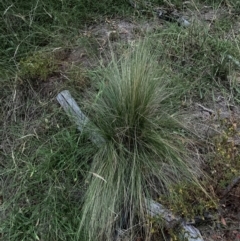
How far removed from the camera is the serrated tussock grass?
2.36 metres

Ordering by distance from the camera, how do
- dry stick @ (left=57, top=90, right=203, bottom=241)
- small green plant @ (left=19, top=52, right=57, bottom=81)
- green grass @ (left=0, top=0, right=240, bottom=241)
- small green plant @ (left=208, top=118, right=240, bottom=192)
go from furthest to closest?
small green plant @ (left=19, top=52, right=57, bottom=81) < small green plant @ (left=208, top=118, right=240, bottom=192) < green grass @ (left=0, top=0, right=240, bottom=241) < dry stick @ (left=57, top=90, right=203, bottom=241)

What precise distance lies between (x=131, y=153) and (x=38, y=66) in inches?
44.2

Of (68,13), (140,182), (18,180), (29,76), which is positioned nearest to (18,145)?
(18,180)

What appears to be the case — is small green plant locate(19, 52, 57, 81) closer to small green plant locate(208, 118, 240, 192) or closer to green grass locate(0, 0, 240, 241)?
green grass locate(0, 0, 240, 241)

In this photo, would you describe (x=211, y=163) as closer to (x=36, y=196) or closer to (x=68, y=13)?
(x=36, y=196)

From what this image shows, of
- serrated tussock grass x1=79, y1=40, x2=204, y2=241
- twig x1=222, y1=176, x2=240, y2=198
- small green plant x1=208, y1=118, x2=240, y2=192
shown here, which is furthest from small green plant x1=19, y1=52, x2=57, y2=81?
twig x1=222, y1=176, x2=240, y2=198

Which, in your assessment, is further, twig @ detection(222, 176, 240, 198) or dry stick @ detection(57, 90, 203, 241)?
twig @ detection(222, 176, 240, 198)

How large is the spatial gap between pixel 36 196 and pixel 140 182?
65 centimetres

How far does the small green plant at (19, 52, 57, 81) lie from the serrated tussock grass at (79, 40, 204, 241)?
550 mm

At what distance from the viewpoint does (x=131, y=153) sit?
8.25ft

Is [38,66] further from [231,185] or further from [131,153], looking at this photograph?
[231,185]

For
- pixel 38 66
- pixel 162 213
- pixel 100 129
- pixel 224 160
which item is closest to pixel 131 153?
pixel 100 129

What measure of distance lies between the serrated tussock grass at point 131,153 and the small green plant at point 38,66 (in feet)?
1.81

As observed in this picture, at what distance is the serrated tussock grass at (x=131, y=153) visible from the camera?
236 centimetres
